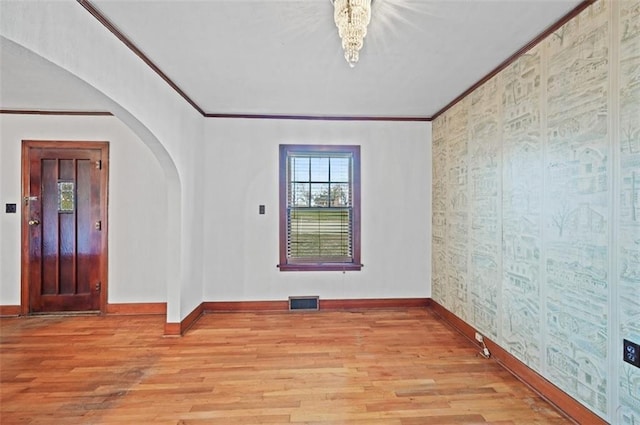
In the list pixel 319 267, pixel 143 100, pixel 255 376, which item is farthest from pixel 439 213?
pixel 143 100

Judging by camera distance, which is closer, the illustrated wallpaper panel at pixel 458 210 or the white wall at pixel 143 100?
the white wall at pixel 143 100

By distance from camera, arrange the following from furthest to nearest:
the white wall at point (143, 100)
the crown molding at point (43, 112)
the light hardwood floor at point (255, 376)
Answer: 1. the crown molding at point (43, 112)
2. the light hardwood floor at point (255, 376)
3. the white wall at point (143, 100)

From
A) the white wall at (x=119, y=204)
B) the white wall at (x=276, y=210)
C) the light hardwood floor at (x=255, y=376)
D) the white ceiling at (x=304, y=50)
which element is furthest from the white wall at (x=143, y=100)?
the light hardwood floor at (x=255, y=376)

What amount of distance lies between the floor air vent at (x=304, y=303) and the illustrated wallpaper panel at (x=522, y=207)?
223 centimetres

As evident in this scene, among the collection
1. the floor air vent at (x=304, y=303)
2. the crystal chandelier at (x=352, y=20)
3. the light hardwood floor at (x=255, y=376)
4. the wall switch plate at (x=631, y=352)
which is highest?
the crystal chandelier at (x=352, y=20)

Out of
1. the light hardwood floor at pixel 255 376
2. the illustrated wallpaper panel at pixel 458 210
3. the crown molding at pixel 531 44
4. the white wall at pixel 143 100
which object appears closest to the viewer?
the white wall at pixel 143 100

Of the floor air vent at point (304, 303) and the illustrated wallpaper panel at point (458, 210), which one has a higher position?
the illustrated wallpaper panel at point (458, 210)

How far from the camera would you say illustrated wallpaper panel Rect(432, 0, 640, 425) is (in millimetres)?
1689

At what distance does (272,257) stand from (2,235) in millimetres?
3333

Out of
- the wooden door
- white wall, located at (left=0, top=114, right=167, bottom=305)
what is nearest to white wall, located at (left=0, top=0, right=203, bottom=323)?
white wall, located at (left=0, top=114, right=167, bottom=305)

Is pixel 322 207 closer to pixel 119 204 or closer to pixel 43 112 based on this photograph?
pixel 119 204

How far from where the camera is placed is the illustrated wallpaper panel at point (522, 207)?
2324 millimetres

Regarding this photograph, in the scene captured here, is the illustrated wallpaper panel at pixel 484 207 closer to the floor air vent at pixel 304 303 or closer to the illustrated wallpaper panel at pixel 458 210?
the illustrated wallpaper panel at pixel 458 210

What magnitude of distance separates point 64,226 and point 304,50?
3724mm
